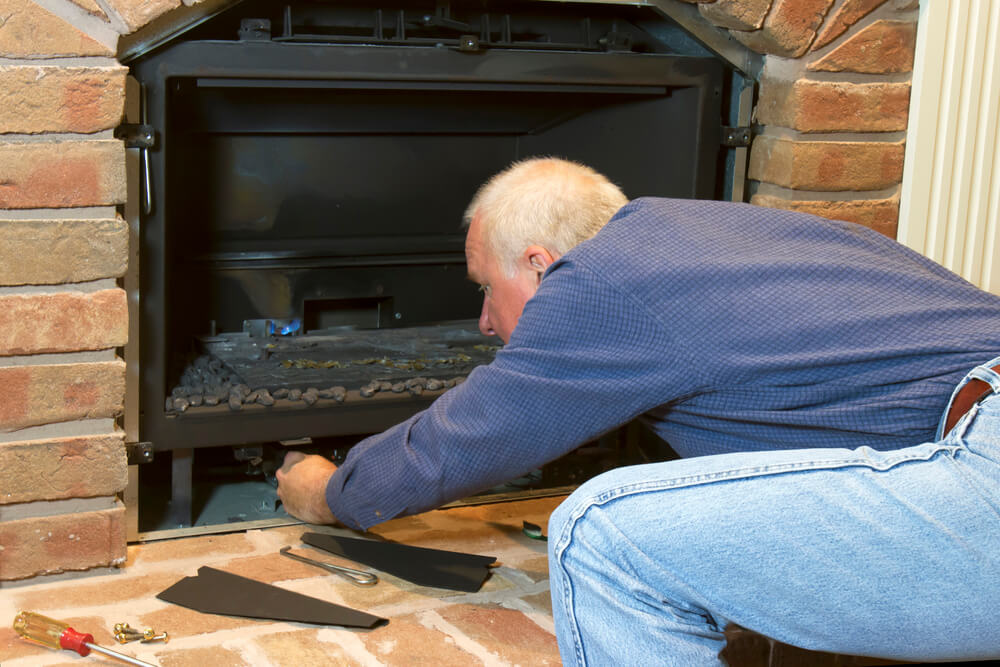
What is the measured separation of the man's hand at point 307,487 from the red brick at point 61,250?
15.4 inches

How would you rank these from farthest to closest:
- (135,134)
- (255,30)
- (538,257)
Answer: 1. (255,30)
2. (135,134)
3. (538,257)

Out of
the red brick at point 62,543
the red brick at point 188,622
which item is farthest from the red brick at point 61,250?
the red brick at point 188,622

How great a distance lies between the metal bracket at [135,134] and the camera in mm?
1503

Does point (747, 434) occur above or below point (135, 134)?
below

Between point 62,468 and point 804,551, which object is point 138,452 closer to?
point 62,468

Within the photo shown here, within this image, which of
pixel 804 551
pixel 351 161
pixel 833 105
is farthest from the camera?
pixel 351 161

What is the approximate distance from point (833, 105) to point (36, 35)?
1.26m

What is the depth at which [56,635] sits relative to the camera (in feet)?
4.26

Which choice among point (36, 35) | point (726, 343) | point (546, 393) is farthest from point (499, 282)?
point (36, 35)

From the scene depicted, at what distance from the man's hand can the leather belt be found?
0.86 meters

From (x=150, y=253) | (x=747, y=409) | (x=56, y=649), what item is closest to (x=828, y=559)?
(x=747, y=409)

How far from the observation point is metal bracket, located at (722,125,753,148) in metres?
1.88

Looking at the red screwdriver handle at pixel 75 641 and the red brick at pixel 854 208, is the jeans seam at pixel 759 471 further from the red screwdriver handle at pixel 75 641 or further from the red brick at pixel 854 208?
the red brick at pixel 854 208

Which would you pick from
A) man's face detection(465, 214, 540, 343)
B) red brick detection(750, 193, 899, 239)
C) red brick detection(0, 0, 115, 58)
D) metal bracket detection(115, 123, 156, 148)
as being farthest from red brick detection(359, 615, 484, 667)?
red brick detection(750, 193, 899, 239)
